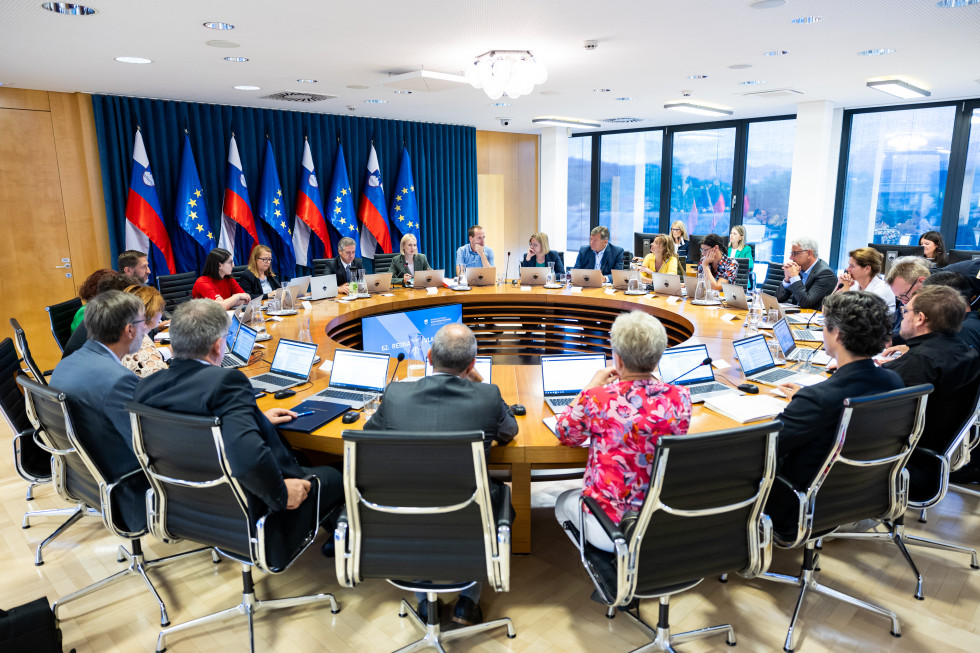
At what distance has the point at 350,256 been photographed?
6.42m

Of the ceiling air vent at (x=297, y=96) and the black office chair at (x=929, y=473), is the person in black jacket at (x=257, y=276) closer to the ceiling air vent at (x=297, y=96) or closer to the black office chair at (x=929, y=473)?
Answer: the ceiling air vent at (x=297, y=96)

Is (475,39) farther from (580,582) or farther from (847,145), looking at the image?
(847,145)

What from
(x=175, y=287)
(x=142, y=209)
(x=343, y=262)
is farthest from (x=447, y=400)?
(x=142, y=209)

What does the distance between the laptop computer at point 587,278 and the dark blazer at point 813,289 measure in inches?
66.0

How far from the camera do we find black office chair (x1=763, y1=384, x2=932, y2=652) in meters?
2.05

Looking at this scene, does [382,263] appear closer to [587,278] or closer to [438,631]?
[587,278]

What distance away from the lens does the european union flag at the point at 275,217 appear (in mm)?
7516

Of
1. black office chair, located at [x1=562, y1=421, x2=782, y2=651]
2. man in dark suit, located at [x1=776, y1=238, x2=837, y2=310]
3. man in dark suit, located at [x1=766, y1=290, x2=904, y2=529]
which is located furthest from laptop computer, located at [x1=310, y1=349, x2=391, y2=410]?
man in dark suit, located at [x1=776, y1=238, x2=837, y2=310]

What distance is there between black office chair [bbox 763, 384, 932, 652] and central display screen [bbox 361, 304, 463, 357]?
3.47 m

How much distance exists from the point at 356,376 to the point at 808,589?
7.29ft

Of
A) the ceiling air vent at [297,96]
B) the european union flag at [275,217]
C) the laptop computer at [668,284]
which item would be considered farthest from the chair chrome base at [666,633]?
the european union flag at [275,217]

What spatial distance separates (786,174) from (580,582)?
778cm

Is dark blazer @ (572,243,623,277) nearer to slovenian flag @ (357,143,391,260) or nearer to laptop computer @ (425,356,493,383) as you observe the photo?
slovenian flag @ (357,143,391,260)

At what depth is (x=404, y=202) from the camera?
8875 millimetres
